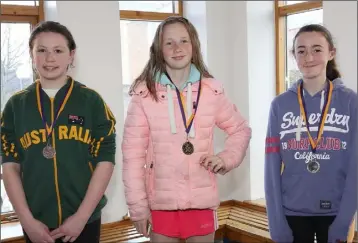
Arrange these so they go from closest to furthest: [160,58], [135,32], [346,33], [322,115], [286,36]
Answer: [160,58] → [322,115] → [346,33] → [135,32] → [286,36]

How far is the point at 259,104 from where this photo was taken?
3926mm

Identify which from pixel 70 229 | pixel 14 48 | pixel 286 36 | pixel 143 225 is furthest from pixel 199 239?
pixel 286 36

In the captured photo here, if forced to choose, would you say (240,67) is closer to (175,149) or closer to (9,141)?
(175,149)


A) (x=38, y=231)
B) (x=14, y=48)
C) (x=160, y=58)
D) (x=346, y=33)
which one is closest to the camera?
(x=38, y=231)

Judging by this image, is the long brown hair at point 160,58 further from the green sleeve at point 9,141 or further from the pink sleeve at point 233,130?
the green sleeve at point 9,141

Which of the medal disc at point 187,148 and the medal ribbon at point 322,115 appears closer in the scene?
the medal disc at point 187,148

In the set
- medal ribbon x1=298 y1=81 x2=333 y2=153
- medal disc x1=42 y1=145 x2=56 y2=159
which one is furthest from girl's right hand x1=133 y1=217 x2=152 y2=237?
medal ribbon x1=298 y1=81 x2=333 y2=153

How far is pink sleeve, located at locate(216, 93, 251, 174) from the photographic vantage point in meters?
1.85

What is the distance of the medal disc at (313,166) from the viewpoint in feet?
6.46

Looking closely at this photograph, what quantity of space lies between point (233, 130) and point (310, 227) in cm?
56

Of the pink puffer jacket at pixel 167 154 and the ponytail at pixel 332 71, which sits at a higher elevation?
the ponytail at pixel 332 71

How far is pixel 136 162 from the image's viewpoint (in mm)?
1802

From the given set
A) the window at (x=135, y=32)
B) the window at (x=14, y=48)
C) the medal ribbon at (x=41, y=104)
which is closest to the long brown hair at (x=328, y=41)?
the medal ribbon at (x=41, y=104)

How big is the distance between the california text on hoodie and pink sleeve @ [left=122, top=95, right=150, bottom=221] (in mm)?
605
